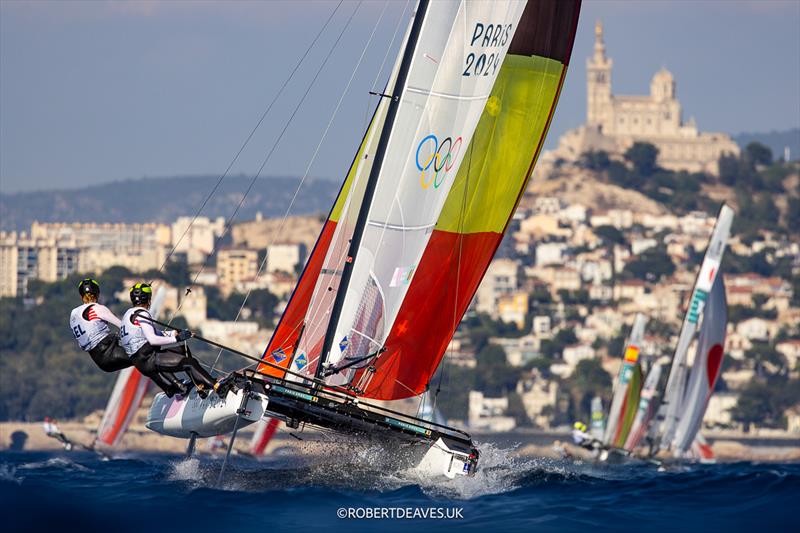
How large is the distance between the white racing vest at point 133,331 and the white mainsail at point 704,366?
1536 cm

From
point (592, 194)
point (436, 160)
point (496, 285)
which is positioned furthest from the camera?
point (592, 194)

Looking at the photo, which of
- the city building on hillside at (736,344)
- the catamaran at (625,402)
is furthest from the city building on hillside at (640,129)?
the catamaran at (625,402)

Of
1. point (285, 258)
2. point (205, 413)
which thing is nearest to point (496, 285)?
point (285, 258)

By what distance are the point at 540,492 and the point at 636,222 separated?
130883 mm

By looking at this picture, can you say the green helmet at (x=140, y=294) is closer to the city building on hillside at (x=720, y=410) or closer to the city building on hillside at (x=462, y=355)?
the city building on hillside at (x=720, y=410)

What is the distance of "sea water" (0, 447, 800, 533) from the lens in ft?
39.0

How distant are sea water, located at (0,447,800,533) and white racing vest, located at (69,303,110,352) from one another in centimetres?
121

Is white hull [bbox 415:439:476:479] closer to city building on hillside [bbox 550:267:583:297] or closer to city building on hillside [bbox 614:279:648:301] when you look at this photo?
city building on hillside [bbox 614:279:648:301]

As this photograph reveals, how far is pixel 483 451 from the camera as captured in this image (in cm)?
1627

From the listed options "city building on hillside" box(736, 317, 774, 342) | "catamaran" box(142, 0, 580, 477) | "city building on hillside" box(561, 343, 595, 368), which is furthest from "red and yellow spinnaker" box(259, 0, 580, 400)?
"city building on hillside" box(736, 317, 774, 342)

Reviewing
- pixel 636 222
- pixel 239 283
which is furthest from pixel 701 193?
pixel 239 283

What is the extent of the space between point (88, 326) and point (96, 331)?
0.24 ft

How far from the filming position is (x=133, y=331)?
12.6 metres

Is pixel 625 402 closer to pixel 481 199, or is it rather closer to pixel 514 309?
pixel 481 199
